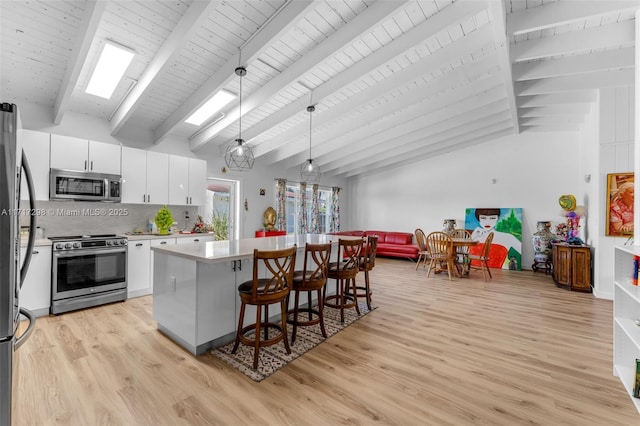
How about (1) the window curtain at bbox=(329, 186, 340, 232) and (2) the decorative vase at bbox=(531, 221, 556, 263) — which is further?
(1) the window curtain at bbox=(329, 186, 340, 232)

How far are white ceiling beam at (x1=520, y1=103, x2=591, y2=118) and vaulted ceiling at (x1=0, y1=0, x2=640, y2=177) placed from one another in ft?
0.18

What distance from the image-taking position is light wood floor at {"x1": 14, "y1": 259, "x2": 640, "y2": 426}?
191 centimetres

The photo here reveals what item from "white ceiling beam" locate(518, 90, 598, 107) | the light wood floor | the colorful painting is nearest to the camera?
the light wood floor

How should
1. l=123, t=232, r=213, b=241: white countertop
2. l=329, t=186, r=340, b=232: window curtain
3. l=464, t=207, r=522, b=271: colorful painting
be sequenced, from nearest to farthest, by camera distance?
l=123, t=232, r=213, b=241: white countertop
l=464, t=207, r=522, b=271: colorful painting
l=329, t=186, r=340, b=232: window curtain

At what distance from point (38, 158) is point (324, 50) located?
12.5ft

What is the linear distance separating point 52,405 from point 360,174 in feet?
29.3

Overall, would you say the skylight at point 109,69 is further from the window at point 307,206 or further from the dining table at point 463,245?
the dining table at point 463,245

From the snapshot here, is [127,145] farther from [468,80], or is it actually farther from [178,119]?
[468,80]

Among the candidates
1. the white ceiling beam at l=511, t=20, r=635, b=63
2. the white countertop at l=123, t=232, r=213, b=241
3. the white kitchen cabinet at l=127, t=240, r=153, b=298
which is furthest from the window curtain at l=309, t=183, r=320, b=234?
the white ceiling beam at l=511, t=20, r=635, b=63

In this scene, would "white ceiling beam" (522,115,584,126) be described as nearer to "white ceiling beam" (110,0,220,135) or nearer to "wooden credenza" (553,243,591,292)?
"wooden credenza" (553,243,591,292)

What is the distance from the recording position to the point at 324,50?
3.20 meters

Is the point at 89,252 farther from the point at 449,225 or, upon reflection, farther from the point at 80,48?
the point at 449,225

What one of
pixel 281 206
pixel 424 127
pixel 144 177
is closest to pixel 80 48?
pixel 144 177

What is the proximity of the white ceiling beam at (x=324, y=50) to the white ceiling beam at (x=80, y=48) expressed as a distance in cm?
187
